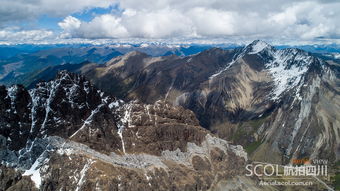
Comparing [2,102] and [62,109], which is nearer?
[2,102]

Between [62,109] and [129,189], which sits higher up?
[62,109]

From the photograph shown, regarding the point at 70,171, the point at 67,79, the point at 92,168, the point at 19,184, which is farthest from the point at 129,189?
the point at 67,79

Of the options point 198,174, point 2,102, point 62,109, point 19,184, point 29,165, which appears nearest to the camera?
point 19,184

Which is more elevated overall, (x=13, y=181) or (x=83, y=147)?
(x=83, y=147)

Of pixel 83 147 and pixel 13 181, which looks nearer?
pixel 13 181

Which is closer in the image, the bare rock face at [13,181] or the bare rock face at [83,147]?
the bare rock face at [13,181]

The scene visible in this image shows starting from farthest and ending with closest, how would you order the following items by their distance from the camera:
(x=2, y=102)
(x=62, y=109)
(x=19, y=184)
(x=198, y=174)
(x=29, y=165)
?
(x=198, y=174)
(x=62, y=109)
(x=2, y=102)
(x=29, y=165)
(x=19, y=184)

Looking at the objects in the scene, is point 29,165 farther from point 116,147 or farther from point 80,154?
point 116,147

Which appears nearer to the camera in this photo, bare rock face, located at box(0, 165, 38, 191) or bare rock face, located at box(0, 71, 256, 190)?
bare rock face, located at box(0, 165, 38, 191)
